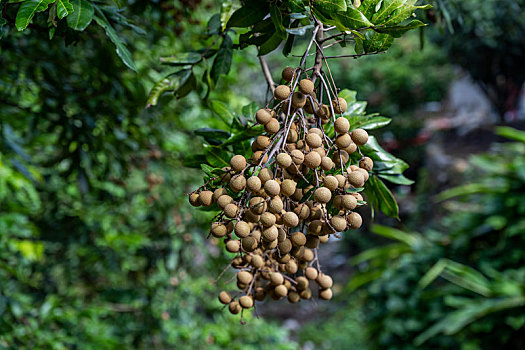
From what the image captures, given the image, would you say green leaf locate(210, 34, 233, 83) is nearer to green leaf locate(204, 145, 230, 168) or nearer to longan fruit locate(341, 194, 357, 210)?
green leaf locate(204, 145, 230, 168)

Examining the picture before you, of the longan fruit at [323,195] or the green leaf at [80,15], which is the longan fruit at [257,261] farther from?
the green leaf at [80,15]

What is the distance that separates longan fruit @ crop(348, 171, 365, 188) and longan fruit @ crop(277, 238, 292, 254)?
0.11m

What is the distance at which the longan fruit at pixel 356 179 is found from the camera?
0.52 m

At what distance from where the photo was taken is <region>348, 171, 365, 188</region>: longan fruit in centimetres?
52

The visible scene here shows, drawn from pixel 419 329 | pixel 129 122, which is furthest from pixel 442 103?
pixel 129 122

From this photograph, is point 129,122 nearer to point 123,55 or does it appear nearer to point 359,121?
point 123,55

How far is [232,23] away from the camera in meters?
0.59

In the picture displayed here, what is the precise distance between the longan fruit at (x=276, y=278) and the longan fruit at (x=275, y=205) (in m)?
0.14

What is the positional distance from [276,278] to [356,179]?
0.19 meters

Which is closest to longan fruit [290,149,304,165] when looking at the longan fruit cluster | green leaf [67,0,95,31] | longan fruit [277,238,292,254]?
the longan fruit cluster

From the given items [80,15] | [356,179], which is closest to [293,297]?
[356,179]

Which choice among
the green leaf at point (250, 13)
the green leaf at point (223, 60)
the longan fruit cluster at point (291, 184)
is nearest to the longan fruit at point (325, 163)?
the longan fruit cluster at point (291, 184)

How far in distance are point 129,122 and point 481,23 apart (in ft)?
13.5

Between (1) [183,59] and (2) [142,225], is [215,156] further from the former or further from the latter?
(2) [142,225]
